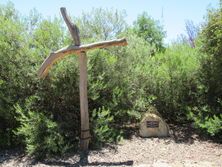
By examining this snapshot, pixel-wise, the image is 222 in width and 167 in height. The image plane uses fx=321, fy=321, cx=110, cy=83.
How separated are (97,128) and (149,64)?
2.68 meters

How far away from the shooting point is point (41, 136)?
6242 millimetres

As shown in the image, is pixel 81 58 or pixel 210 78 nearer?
pixel 81 58

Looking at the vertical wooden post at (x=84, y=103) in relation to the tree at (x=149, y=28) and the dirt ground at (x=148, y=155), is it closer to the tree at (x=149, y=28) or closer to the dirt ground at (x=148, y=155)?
the dirt ground at (x=148, y=155)

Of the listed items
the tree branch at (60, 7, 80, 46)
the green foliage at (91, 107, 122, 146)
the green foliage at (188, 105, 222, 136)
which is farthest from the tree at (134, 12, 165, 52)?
the tree branch at (60, 7, 80, 46)

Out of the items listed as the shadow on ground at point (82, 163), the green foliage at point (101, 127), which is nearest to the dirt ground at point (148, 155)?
the shadow on ground at point (82, 163)

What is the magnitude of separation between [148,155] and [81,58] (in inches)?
88.4

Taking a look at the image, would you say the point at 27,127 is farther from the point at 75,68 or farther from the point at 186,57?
the point at 186,57

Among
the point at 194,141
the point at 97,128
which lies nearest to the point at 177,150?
the point at 194,141

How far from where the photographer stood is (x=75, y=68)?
676 centimetres

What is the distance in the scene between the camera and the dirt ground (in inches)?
224

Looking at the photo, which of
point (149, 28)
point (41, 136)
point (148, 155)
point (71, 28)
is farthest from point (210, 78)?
point (149, 28)

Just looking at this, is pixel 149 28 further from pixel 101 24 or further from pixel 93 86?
pixel 93 86

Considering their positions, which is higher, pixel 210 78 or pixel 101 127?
pixel 210 78

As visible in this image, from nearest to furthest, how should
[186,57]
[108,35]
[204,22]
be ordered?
[204,22] → [186,57] → [108,35]
